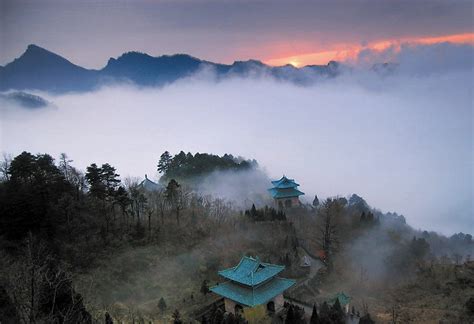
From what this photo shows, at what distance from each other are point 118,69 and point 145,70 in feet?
12.8

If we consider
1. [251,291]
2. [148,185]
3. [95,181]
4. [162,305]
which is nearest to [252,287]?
[251,291]

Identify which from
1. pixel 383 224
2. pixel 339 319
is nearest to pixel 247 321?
pixel 339 319

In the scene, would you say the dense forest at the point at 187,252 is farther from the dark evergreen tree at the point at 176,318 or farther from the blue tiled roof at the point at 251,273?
the blue tiled roof at the point at 251,273

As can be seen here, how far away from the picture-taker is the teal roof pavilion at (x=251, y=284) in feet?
79.3

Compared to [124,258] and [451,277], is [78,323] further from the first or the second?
[451,277]

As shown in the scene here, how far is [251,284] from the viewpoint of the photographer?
2408cm

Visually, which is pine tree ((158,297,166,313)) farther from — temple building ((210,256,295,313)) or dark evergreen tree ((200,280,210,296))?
dark evergreen tree ((200,280,210,296))

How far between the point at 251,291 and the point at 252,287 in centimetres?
28

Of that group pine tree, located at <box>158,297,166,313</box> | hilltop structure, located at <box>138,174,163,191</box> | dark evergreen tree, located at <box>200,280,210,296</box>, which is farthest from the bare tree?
hilltop structure, located at <box>138,174,163,191</box>

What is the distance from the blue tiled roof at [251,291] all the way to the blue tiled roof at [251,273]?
0.53 m

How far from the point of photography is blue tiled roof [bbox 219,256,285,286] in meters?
24.5

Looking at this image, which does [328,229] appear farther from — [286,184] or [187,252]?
[187,252]

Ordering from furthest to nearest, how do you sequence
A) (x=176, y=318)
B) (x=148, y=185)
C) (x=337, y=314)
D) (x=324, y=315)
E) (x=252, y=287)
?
(x=148, y=185)
(x=252, y=287)
(x=337, y=314)
(x=324, y=315)
(x=176, y=318)

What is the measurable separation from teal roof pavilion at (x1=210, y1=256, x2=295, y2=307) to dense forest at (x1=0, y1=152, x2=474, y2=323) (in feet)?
3.48
